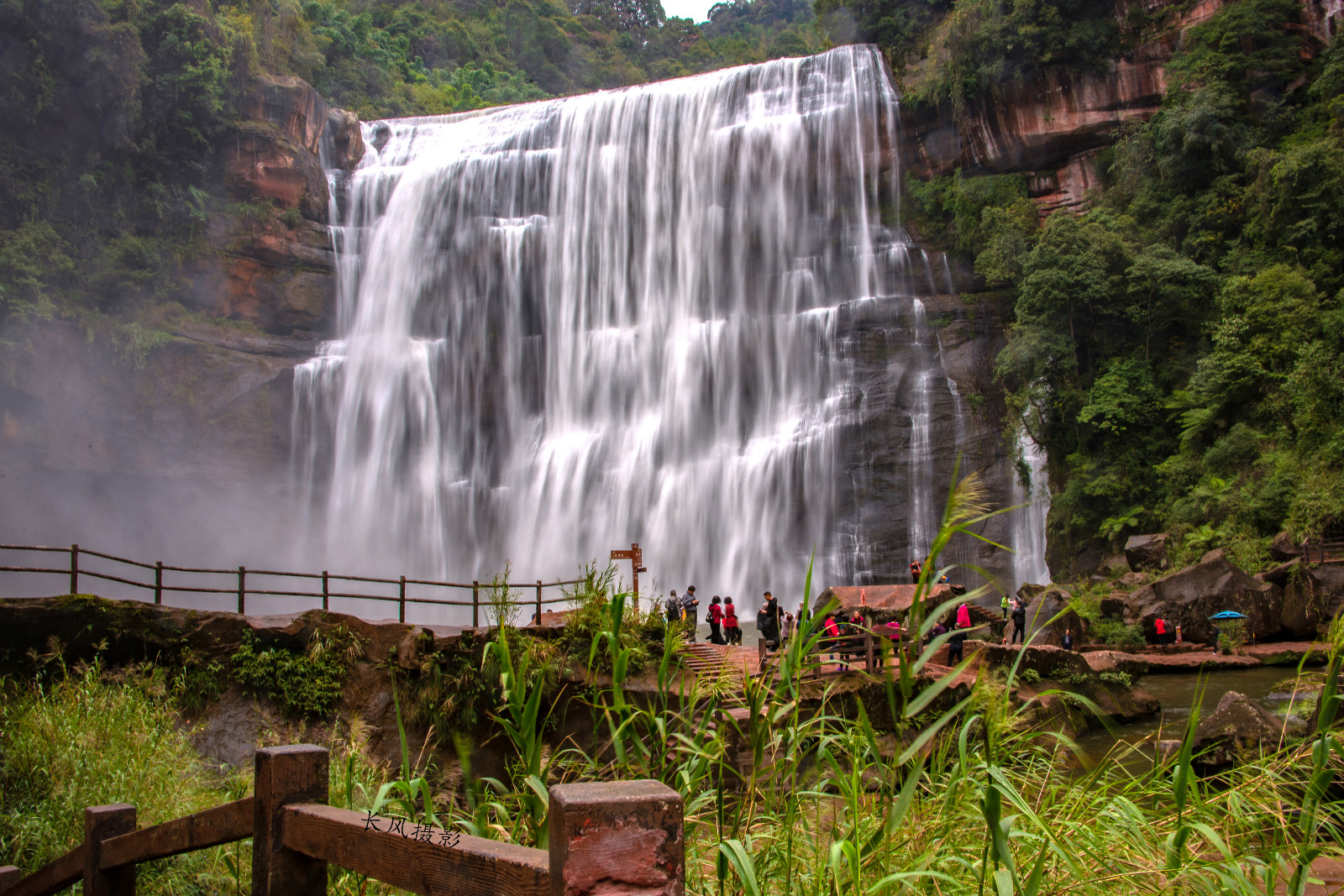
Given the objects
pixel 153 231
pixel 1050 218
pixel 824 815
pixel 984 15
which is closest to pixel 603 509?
pixel 1050 218

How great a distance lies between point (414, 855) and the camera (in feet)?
5.86

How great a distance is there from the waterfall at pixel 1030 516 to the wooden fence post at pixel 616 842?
86.0ft

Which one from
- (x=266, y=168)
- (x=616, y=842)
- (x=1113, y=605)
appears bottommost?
(x=1113, y=605)

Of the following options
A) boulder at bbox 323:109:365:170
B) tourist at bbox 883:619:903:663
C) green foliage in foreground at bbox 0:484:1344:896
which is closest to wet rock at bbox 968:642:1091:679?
green foliage in foreground at bbox 0:484:1344:896

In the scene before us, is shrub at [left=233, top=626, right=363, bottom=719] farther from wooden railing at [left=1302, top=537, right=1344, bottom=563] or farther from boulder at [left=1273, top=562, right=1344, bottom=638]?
wooden railing at [left=1302, top=537, right=1344, bottom=563]

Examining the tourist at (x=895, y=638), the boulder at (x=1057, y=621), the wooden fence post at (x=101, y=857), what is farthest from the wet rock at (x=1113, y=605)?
the wooden fence post at (x=101, y=857)

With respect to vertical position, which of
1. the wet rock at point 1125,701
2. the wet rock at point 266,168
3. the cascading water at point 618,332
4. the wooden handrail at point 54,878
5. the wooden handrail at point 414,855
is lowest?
the wet rock at point 1125,701

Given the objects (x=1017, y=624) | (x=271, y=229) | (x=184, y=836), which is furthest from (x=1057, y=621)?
(x=271, y=229)

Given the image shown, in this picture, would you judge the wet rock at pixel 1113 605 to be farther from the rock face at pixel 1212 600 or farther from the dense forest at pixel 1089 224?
the dense forest at pixel 1089 224

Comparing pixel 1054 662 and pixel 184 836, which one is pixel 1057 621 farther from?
pixel 184 836

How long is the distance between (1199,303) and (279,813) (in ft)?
94.5

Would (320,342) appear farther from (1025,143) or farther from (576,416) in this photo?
(1025,143)

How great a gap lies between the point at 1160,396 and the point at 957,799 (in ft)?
87.1

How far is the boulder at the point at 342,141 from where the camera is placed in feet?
117
